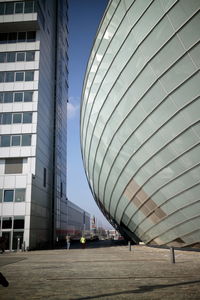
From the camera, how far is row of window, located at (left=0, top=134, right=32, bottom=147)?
2698cm

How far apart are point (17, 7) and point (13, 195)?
2266cm

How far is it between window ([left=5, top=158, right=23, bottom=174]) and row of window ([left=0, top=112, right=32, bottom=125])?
420 centimetres

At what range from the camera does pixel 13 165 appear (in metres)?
26.5

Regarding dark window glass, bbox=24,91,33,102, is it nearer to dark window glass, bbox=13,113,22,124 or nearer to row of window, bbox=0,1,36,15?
dark window glass, bbox=13,113,22,124

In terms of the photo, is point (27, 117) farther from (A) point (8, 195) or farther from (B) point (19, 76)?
(A) point (8, 195)

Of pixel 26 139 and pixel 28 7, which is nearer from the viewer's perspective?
pixel 26 139

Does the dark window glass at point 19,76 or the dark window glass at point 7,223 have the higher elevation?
the dark window glass at point 19,76

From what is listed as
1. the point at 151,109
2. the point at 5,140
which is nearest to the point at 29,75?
the point at 5,140

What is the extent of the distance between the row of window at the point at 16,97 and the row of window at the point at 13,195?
10063 mm

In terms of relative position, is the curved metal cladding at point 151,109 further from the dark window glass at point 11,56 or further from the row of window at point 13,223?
the dark window glass at point 11,56

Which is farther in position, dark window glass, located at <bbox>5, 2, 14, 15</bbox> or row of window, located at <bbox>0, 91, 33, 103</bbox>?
dark window glass, located at <bbox>5, 2, 14, 15</bbox>

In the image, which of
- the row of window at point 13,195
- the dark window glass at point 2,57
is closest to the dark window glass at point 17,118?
the dark window glass at point 2,57

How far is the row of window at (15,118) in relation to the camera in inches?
1095

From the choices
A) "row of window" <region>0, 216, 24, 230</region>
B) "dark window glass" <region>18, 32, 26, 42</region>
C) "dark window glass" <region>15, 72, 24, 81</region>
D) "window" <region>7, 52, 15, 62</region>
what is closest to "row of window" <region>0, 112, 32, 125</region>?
"dark window glass" <region>15, 72, 24, 81</region>
